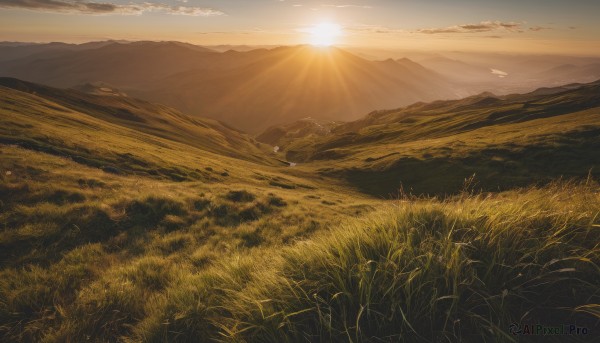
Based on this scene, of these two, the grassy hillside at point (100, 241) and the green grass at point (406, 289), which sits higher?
the green grass at point (406, 289)

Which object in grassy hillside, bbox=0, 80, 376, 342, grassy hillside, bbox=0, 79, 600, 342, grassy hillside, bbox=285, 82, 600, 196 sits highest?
grassy hillside, bbox=0, 79, 600, 342

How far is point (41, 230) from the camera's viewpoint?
10.0 meters

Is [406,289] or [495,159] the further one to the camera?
[495,159]

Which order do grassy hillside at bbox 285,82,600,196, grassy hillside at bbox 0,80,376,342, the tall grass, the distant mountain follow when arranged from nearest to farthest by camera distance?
the tall grass
grassy hillside at bbox 0,80,376,342
grassy hillside at bbox 285,82,600,196
the distant mountain

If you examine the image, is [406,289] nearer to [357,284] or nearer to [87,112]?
[357,284]

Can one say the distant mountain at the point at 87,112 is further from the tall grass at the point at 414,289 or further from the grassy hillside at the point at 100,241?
the tall grass at the point at 414,289

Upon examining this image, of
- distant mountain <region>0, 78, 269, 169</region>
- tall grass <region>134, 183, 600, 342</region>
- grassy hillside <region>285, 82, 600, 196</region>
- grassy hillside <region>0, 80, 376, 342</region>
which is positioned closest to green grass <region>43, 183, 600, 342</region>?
tall grass <region>134, 183, 600, 342</region>

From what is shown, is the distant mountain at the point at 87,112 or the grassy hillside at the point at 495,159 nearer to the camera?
the grassy hillside at the point at 495,159

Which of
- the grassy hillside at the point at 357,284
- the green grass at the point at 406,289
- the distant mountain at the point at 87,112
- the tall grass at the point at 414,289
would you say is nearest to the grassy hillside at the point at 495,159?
the grassy hillside at the point at 357,284

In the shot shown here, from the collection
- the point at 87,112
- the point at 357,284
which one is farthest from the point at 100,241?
the point at 87,112

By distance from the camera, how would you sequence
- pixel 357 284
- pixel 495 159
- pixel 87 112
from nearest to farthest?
pixel 357 284, pixel 495 159, pixel 87 112

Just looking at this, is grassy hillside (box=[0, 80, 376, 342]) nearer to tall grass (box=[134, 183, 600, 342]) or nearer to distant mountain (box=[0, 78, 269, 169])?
tall grass (box=[134, 183, 600, 342])

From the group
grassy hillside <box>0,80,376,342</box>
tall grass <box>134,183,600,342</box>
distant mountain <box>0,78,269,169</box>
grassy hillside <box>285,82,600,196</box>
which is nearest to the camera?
tall grass <box>134,183,600,342</box>

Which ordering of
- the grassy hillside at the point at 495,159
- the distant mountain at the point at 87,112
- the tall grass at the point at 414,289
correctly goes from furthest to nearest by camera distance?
the distant mountain at the point at 87,112
the grassy hillside at the point at 495,159
the tall grass at the point at 414,289
